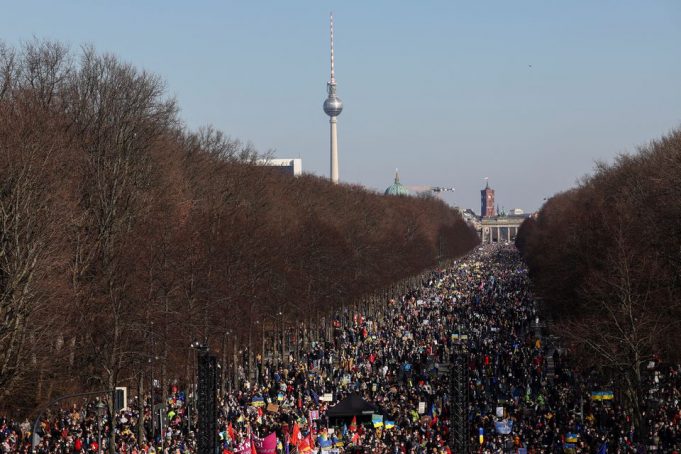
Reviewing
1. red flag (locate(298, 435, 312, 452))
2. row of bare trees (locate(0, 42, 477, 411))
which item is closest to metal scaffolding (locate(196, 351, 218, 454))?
red flag (locate(298, 435, 312, 452))

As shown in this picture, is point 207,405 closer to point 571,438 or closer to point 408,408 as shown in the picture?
point 571,438

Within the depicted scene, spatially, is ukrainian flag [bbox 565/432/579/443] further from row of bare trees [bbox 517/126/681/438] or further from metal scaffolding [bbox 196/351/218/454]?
metal scaffolding [bbox 196/351/218/454]

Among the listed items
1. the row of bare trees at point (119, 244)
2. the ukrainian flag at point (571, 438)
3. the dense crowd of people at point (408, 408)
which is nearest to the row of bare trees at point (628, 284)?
the dense crowd of people at point (408, 408)

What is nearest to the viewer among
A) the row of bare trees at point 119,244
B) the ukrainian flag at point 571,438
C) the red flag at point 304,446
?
the red flag at point 304,446

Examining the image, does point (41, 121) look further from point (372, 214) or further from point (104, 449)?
point (372, 214)

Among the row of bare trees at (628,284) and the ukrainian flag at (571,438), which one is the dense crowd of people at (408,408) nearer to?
the ukrainian flag at (571,438)

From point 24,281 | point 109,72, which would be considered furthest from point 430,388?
point 109,72
